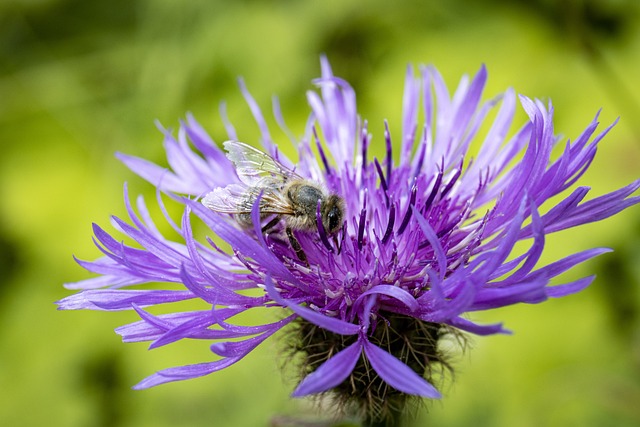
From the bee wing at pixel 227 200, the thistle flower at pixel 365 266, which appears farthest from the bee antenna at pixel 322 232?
the bee wing at pixel 227 200

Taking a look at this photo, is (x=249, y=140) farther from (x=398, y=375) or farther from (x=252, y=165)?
(x=398, y=375)

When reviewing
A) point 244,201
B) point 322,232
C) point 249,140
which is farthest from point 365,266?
point 249,140

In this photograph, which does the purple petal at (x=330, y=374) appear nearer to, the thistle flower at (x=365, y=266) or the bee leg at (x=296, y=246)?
the thistle flower at (x=365, y=266)

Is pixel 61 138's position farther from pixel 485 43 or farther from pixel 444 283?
pixel 444 283

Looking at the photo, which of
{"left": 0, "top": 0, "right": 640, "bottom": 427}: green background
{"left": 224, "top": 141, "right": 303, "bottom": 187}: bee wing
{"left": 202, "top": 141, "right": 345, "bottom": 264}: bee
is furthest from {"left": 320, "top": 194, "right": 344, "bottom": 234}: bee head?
{"left": 0, "top": 0, "right": 640, "bottom": 427}: green background

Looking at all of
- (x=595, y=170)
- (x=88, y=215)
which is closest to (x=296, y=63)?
(x=88, y=215)

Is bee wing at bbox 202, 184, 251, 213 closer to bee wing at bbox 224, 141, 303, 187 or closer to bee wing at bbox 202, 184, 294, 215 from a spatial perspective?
bee wing at bbox 202, 184, 294, 215
